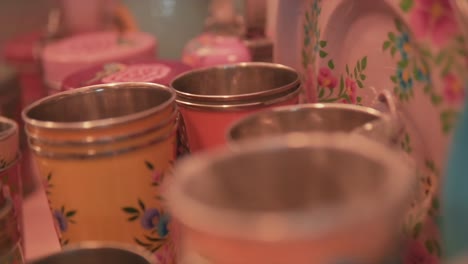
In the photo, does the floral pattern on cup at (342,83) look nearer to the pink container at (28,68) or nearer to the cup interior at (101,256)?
the cup interior at (101,256)

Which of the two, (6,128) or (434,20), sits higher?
(434,20)

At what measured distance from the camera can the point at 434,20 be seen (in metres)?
0.24

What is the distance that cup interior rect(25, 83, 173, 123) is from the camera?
0.33m

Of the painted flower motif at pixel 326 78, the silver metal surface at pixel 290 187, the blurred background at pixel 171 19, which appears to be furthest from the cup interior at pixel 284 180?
the blurred background at pixel 171 19

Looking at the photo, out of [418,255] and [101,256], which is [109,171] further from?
[418,255]

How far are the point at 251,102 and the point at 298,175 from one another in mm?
116

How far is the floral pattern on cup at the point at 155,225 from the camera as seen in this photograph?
11.5 inches

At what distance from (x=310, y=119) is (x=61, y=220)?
0.47 ft

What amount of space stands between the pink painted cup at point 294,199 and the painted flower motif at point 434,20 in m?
0.07

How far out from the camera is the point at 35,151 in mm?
287

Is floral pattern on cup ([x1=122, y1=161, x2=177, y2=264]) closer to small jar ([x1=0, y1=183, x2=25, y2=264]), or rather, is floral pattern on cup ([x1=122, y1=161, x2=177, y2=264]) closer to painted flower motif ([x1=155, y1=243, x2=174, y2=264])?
painted flower motif ([x1=155, y1=243, x2=174, y2=264])

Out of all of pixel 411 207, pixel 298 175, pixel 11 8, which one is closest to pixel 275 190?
pixel 298 175

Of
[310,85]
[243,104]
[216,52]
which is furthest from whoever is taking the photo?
[216,52]

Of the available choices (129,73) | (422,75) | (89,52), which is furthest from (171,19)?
(422,75)
